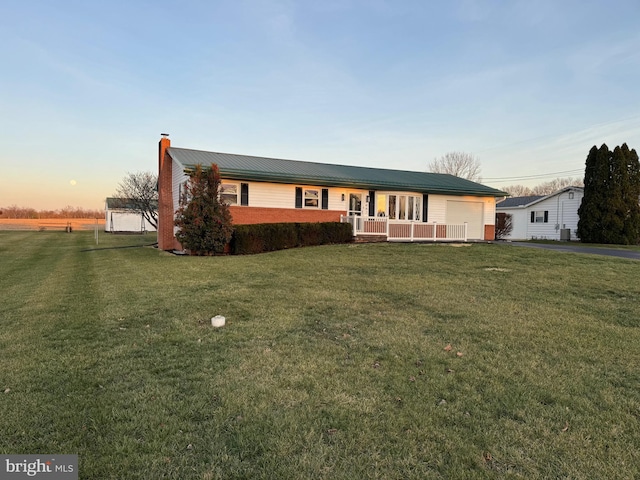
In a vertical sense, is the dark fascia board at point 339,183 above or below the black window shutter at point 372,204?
above

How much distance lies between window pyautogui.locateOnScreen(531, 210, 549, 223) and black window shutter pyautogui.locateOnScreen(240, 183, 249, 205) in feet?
86.2

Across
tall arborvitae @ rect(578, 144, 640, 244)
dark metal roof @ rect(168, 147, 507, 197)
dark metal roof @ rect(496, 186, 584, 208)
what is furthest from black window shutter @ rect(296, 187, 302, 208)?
dark metal roof @ rect(496, 186, 584, 208)

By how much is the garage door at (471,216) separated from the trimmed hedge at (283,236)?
815cm

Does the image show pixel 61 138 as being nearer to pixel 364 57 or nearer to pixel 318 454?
pixel 364 57

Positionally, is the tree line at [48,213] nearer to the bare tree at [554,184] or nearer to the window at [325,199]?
the window at [325,199]

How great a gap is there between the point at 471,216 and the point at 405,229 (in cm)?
584

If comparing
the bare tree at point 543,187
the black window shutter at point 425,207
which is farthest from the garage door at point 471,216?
the bare tree at point 543,187

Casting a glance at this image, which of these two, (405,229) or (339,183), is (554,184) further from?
(339,183)

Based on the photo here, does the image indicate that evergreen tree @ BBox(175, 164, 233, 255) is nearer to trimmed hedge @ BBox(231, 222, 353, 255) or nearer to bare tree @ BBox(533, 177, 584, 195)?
trimmed hedge @ BBox(231, 222, 353, 255)

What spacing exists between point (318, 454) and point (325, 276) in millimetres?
6919

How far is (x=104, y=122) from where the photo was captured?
20.2 m

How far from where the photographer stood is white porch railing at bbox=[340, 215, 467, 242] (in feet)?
58.2

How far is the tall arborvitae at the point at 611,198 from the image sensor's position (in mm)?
23562

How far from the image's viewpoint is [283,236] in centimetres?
1545
